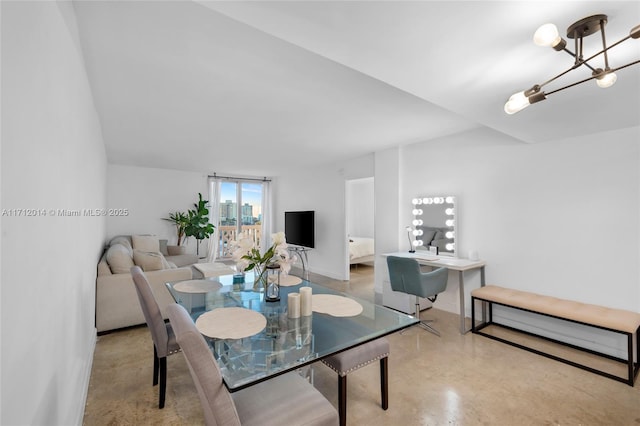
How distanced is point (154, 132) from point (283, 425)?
12.3 feet

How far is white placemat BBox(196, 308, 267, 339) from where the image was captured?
139 centimetres

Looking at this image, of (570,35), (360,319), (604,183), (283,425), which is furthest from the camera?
(604,183)

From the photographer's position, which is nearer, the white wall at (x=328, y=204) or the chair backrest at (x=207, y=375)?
Answer: the chair backrest at (x=207, y=375)

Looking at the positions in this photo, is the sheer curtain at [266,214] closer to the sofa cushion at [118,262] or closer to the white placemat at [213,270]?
the white placemat at [213,270]

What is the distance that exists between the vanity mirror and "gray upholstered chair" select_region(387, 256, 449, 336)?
0.69 meters

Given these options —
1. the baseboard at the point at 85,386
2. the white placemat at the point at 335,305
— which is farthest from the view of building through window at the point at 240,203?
the white placemat at the point at 335,305

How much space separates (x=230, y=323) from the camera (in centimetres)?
151

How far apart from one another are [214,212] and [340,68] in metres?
5.81

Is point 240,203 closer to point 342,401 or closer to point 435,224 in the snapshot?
point 435,224

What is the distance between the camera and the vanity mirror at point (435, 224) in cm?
377

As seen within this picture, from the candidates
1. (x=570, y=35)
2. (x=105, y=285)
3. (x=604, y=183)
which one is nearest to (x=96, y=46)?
(x=105, y=285)

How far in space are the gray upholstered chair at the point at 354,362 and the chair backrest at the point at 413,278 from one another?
132 cm

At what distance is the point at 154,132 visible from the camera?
3.65 metres

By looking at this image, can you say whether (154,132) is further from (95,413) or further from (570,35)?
(570,35)
